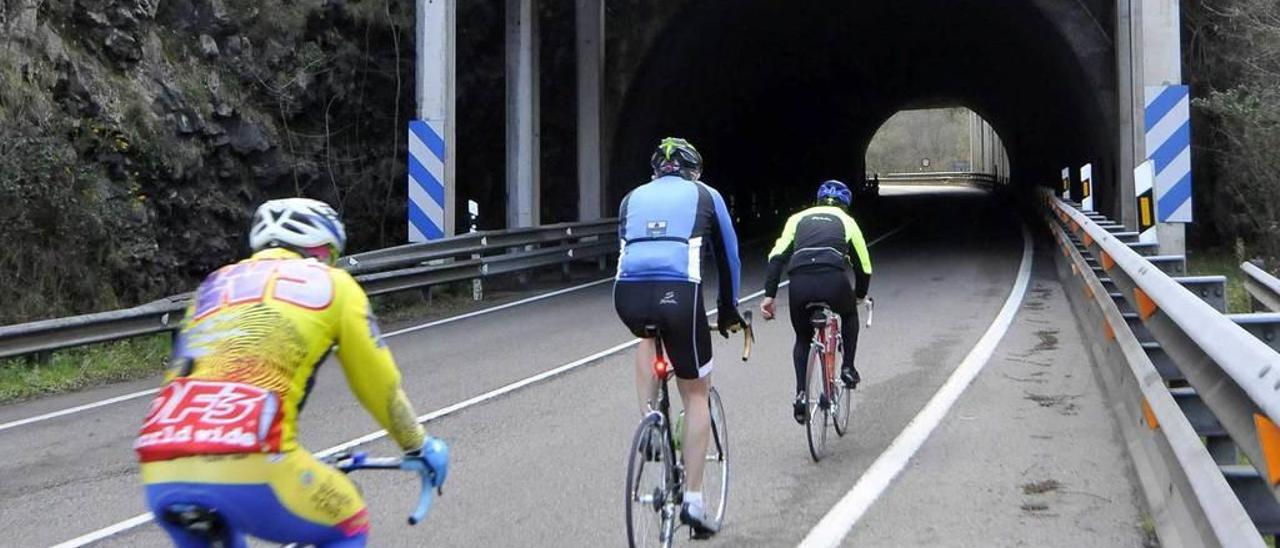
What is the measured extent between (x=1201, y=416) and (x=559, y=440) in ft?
13.5

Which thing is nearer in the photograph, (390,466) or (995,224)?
(390,466)

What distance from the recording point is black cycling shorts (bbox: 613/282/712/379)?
17.4 ft

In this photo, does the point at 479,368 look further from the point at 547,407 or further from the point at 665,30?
the point at 665,30

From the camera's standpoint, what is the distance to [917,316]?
15094 millimetres

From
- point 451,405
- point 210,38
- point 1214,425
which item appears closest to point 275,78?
point 210,38

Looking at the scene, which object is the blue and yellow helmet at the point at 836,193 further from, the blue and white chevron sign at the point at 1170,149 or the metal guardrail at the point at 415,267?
the blue and white chevron sign at the point at 1170,149

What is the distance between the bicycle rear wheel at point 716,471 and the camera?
19.2ft

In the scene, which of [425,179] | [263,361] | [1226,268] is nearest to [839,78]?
[1226,268]

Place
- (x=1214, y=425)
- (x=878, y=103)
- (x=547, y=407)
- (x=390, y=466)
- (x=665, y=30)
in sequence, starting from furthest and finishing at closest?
(x=878, y=103), (x=665, y=30), (x=547, y=407), (x=1214, y=425), (x=390, y=466)

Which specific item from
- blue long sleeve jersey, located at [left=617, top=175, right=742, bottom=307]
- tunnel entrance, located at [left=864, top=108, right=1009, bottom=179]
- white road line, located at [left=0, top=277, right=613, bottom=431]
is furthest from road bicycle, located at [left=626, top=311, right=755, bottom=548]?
tunnel entrance, located at [left=864, top=108, right=1009, bottom=179]

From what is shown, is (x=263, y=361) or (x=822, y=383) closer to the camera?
(x=263, y=361)

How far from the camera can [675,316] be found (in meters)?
5.30

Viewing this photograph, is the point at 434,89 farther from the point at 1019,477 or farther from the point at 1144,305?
the point at 1144,305

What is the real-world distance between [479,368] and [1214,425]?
730 cm
